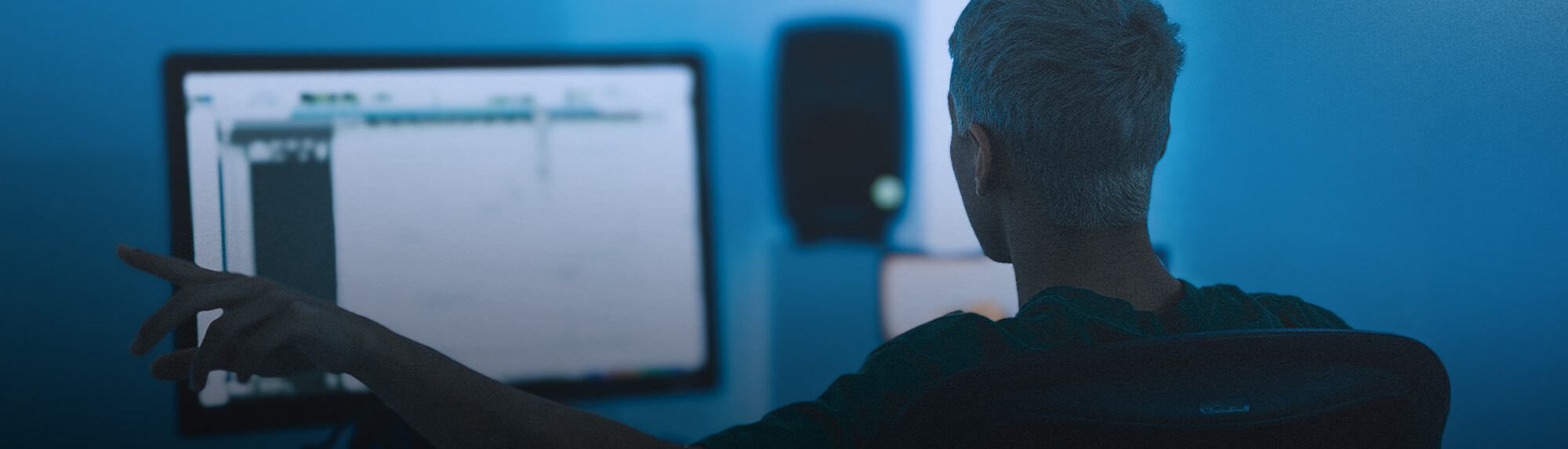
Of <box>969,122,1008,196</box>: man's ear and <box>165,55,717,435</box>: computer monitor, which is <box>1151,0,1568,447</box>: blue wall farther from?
<box>165,55,717,435</box>: computer monitor

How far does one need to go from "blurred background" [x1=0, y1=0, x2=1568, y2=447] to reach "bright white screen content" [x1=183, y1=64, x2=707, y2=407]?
95 millimetres

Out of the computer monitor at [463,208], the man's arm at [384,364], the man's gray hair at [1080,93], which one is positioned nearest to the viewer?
the man's arm at [384,364]

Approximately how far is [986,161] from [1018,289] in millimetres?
145

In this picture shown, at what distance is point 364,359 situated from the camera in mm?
586

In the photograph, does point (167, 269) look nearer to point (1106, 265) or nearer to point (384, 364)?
point (384, 364)

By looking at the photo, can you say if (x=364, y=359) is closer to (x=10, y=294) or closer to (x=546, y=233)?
(x=546, y=233)

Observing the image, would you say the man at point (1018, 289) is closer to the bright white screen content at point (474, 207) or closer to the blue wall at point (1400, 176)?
the bright white screen content at point (474, 207)

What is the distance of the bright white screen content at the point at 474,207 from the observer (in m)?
1.02

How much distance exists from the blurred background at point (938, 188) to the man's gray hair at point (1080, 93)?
0.54 metres

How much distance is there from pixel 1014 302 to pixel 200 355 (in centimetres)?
105

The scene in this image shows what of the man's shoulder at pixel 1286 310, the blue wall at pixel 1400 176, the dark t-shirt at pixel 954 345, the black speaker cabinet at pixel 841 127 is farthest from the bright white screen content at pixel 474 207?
the blue wall at pixel 1400 176

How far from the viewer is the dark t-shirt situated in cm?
61

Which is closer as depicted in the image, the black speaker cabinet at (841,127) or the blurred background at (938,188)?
the blurred background at (938,188)

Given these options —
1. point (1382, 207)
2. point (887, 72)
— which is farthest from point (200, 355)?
point (1382, 207)
